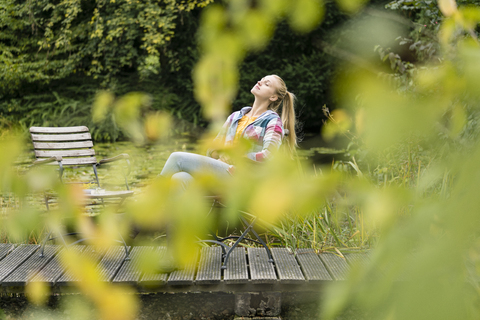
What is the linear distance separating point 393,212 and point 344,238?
2301mm

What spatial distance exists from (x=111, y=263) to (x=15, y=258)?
553 millimetres

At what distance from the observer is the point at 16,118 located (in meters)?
8.76

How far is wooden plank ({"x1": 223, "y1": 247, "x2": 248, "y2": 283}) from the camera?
6.03 ft

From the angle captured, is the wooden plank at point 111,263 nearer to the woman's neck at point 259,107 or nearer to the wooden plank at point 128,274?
the wooden plank at point 128,274

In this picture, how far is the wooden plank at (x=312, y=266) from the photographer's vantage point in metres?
1.87

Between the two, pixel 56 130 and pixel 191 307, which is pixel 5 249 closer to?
pixel 191 307

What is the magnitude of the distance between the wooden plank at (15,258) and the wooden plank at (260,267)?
113 cm

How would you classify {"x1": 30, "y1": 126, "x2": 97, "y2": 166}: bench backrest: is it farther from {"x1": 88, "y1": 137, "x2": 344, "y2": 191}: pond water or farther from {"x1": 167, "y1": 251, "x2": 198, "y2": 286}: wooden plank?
{"x1": 167, "y1": 251, "x2": 198, "y2": 286}: wooden plank

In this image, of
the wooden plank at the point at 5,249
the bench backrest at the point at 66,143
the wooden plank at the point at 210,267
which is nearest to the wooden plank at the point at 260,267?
the wooden plank at the point at 210,267

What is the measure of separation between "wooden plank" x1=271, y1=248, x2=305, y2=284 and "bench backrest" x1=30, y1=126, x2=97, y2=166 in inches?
70.9

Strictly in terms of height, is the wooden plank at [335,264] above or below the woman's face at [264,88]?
below

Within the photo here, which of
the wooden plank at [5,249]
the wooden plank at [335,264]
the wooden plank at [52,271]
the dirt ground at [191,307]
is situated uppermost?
the wooden plank at [52,271]

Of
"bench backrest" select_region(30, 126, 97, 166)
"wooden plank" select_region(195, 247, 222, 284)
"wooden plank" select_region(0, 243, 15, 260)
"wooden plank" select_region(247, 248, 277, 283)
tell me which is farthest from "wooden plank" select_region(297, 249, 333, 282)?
"bench backrest" select_region(30, 126, 97, 166)

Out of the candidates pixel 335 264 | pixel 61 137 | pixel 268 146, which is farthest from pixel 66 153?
pixel 268 146
